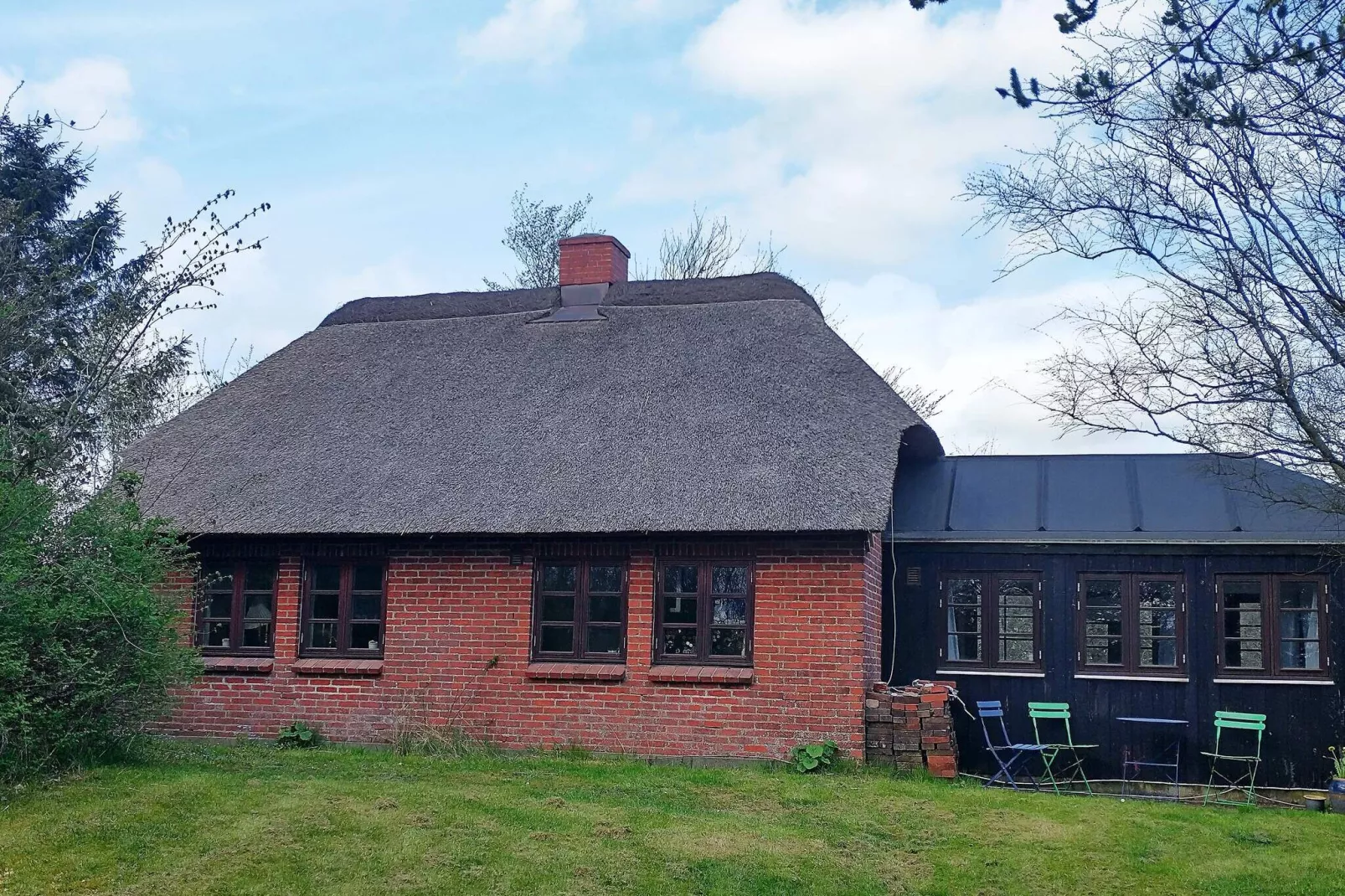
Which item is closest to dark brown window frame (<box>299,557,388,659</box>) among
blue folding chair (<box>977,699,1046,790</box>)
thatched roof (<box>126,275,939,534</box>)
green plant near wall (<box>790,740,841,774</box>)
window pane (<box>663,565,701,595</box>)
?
thatched roof (<box>126,275,939,534</box>)

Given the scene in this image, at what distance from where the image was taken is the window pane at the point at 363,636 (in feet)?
48.9

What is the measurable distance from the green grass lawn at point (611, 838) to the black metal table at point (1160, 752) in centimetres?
159

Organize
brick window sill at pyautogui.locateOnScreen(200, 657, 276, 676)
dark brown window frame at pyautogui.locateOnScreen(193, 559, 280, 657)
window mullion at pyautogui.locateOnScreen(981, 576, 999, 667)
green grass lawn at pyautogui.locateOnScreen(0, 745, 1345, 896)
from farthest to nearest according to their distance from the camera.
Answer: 1. dark brown window frame at pyautogui.locateOnScreen(193, 559, 280, 657)
2. brick window sill at pyautogui.locateOnScreen(200, 657, 276, 676)
3. window mullion at pyautogui.locateOnScreen(981, 576, 999, 667)
4. green grass lawn at pyautogui.locateOnScreen(0, 745, 1345, 896)

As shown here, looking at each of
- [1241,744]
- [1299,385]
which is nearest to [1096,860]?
[1299,385]

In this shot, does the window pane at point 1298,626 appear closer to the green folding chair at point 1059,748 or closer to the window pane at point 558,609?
the green folding chair at point 1059,748

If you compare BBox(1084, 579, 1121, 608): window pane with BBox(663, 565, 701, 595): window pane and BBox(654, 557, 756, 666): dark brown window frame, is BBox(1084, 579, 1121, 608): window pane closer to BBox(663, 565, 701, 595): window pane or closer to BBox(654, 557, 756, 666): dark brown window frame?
BBox(654, 557, 756, 666): dark brown window frame

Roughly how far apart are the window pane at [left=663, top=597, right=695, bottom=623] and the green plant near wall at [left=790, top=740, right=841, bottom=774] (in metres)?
1.78

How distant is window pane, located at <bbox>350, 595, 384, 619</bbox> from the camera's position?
14.9 m

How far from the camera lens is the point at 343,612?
15.0m

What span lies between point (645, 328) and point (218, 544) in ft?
18.9

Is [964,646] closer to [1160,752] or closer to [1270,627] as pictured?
[1160,752]

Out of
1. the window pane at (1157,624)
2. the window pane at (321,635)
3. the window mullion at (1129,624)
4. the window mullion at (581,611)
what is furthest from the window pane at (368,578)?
the window pane at (1157,624)

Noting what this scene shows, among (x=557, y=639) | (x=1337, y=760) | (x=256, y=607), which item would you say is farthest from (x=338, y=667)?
(x=1337, y=760)

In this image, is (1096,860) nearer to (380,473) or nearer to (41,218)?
(380,473)
